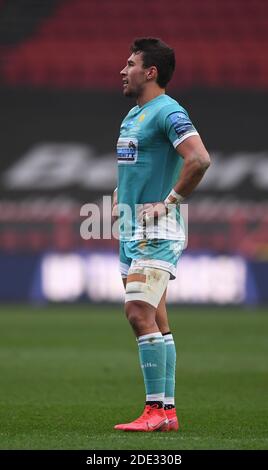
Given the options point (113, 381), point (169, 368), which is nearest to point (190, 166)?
point (169, 368)

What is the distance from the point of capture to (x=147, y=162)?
256 inches

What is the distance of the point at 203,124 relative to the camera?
23219 millimetres

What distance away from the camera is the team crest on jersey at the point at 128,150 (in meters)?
6.51

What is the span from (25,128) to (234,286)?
687 centimetres

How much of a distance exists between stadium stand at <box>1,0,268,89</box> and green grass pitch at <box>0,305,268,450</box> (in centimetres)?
810

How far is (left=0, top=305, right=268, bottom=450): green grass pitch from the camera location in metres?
6.13

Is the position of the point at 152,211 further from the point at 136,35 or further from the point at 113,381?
the point at 136,35

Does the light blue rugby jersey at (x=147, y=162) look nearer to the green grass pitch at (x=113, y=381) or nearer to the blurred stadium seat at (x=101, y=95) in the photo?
the green grass pitch at (x=113, y=381)

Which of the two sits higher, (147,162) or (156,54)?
(156,54)

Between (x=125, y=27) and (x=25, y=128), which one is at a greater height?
(x=125, y=27)

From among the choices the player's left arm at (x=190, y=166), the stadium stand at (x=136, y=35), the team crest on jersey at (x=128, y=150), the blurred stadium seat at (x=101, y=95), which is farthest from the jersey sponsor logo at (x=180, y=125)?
the stadium stand at (x=136, y=35)

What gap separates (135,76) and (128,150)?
0.40m
